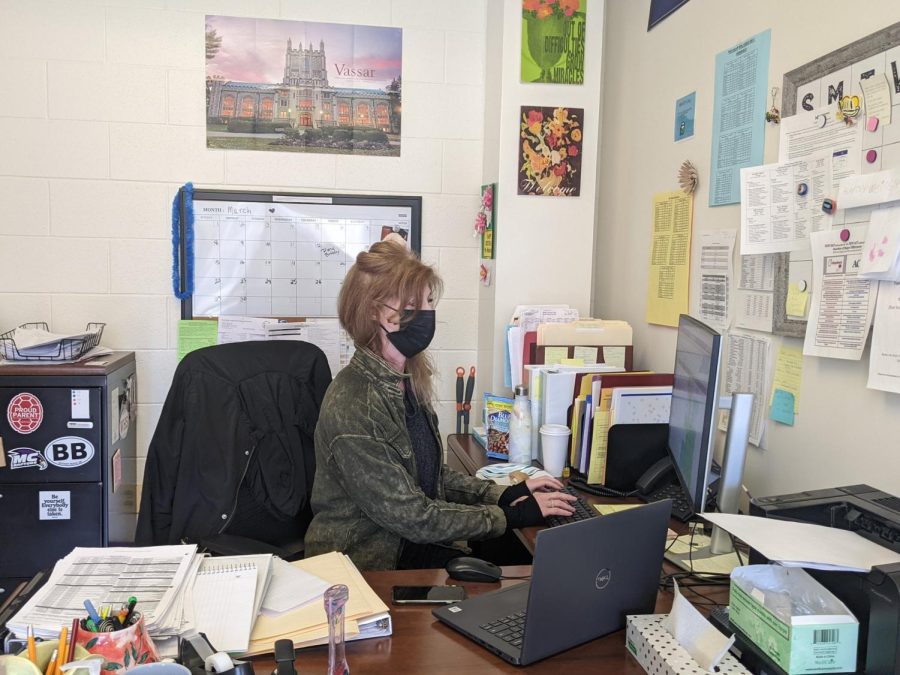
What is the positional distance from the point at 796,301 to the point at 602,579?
89 centimetres

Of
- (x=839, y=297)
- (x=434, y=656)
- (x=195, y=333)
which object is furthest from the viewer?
(x=195, y=333)

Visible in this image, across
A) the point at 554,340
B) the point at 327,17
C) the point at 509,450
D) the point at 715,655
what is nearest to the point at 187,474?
the point at 509,450

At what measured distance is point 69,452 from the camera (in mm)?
2588

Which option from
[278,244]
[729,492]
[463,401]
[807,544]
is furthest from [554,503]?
[278,244]

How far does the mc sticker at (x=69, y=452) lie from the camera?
2576 mm

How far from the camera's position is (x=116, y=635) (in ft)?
3.17

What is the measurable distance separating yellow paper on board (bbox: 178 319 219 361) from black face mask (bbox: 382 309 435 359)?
1.39 metres

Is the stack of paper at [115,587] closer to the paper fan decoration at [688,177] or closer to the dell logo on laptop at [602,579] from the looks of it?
the dell logo on laptop at [602,579]

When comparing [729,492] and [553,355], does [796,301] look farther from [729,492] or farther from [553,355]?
[553,355]

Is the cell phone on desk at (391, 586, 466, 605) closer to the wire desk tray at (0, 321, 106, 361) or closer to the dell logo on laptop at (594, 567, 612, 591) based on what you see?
the dell logo on laptop at (594, 567, 612, 591)

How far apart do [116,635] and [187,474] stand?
1058 millimetres

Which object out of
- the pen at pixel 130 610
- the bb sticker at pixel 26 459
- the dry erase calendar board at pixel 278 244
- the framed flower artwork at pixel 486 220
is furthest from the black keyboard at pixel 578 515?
the bb sticker at pixel 26 459

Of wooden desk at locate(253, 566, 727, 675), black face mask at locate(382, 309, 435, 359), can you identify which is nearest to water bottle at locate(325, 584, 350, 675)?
wooden desk at locate(253, 566, 727, 675)

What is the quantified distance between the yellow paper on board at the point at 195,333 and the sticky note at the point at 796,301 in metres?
2.13
